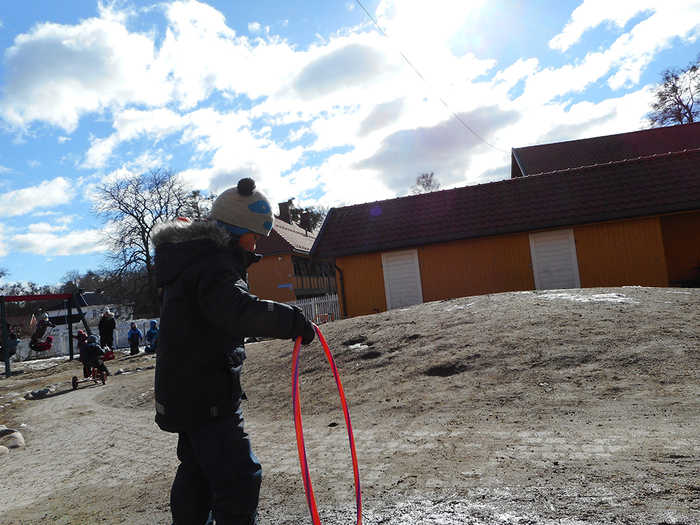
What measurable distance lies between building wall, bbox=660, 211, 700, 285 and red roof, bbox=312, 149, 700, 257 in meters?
1.36

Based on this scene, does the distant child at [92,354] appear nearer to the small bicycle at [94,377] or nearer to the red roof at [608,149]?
the small bicycle at [94,377]

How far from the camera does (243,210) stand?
2.66m

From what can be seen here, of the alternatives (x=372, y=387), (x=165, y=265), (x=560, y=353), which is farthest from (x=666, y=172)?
(x=165, y=265)

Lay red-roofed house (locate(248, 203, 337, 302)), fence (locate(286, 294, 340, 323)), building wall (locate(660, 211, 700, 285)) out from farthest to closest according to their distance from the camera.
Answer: red-roofed house (locate(248, 203, 337, 302)) < fence (locate(286, 294, 340, 323)) < building wall (locate(660, 211, 700, 285))

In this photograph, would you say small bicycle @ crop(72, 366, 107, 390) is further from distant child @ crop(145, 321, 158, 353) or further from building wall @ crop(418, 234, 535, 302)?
building wall @ crop(418, 234, 535, 302)

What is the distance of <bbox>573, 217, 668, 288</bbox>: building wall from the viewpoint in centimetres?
1506

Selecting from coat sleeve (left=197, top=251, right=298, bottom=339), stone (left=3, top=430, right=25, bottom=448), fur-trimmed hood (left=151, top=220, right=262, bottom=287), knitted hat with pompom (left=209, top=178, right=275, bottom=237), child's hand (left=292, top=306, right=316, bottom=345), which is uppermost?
knitted hat with pompom (left=209, top=178, right=275, bottom=237)

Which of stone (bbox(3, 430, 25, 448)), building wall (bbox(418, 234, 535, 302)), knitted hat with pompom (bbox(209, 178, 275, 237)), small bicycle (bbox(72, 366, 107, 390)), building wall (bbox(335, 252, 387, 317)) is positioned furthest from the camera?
building wall (bbox(335, 252, 387, 317))

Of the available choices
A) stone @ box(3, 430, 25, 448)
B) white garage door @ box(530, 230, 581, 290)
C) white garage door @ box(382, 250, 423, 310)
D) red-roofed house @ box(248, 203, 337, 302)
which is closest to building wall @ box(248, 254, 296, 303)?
red-roofed house @ box(248, 203, 337, 302)

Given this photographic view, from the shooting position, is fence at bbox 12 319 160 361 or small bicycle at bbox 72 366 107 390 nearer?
small bicycle at bbox 72 366 107 390

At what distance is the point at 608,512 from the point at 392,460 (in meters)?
1.72

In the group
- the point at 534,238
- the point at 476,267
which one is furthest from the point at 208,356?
the point at 534,238

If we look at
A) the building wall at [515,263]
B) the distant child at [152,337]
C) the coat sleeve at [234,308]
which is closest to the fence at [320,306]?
the building wall at [515,263]

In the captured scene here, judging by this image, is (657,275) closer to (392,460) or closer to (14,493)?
(392,460)
